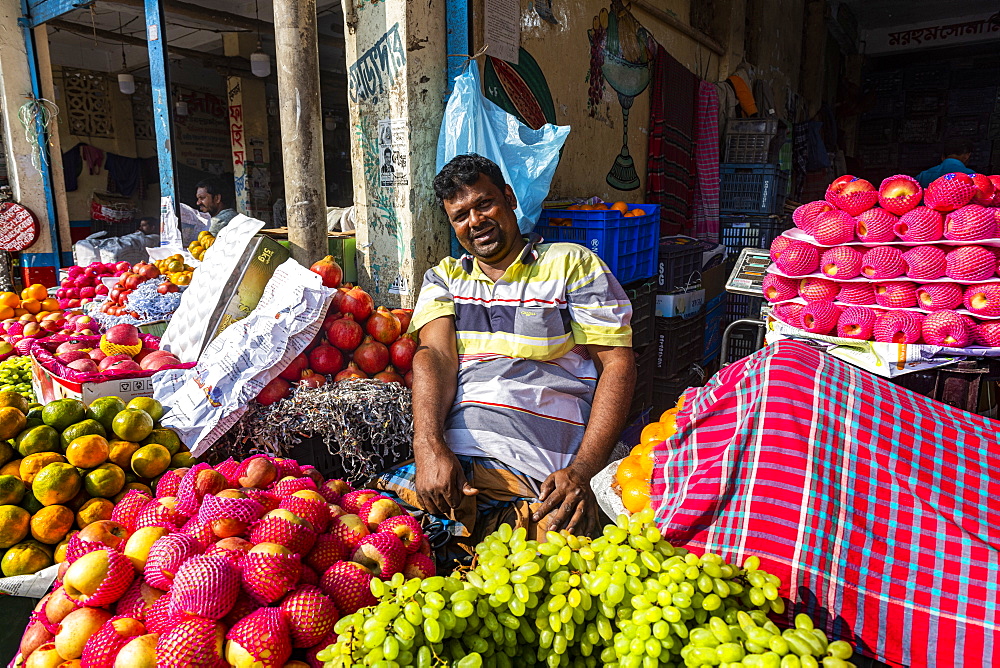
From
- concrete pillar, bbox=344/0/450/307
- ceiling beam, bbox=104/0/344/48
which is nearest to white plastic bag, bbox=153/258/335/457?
concrete pillar, bbox=344/0/450/307

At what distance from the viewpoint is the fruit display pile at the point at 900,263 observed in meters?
2.29

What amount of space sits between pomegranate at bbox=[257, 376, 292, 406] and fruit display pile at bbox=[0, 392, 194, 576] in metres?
0.37

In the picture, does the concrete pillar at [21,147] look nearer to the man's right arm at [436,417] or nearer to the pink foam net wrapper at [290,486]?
A: the man's right arm at [436,417]

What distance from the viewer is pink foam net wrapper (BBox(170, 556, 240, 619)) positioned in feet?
4.11

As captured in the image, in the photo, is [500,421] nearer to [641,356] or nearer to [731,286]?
[731,286]

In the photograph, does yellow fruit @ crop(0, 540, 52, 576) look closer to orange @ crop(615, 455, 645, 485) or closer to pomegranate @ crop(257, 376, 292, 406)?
pomegranate @ crop(257, 376, 292, 406)

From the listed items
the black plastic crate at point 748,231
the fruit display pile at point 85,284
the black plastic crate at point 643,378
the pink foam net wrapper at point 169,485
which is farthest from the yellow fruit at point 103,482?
the black plastic crate at point 748,231

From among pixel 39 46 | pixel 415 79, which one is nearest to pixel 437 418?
pixel 415 79

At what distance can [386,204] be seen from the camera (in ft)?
11.8

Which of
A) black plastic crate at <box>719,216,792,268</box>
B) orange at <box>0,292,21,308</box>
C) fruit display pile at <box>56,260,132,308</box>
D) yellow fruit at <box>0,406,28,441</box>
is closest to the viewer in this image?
yellow fruit at <box>0,406,28,441</box>

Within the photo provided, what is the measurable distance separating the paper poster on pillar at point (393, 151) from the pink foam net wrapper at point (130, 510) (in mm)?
2196

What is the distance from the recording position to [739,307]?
20.3 feet

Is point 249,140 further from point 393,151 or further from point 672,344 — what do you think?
point 672,344

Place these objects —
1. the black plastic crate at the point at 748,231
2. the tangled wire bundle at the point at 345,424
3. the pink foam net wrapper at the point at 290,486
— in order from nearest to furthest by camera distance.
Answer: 1. the pink foam net wrapper at the point at 290,486
2. the tangled wire bundle at the point at 345,424
3. the black plastic crate at the point at 748,231
